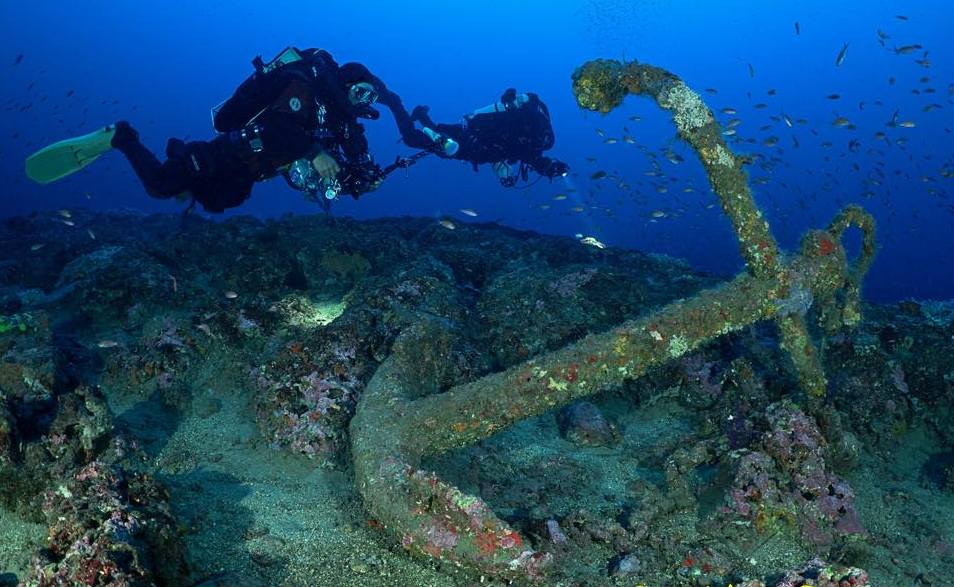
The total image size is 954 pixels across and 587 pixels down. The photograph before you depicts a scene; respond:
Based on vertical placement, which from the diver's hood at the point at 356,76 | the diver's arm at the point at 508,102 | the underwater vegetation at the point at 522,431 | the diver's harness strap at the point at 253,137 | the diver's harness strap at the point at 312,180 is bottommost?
the underwater vegetation at the point at 522,431

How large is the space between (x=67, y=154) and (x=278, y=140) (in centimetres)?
455

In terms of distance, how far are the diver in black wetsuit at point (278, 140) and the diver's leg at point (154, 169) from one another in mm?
15

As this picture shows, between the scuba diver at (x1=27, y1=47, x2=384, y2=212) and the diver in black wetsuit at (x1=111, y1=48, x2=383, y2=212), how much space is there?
0.01 metres

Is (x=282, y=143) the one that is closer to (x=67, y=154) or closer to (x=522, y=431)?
(x=67, y=154)

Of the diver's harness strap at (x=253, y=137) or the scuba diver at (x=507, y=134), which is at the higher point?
the scuba diver at (x=507, y=134)

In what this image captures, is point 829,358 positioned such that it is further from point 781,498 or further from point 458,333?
point 458,333

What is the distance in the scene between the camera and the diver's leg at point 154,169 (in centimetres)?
828

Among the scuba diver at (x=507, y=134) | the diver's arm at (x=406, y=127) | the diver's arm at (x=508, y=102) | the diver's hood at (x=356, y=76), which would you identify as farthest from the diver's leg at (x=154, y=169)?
the diver's arm at (x=508, y=102)

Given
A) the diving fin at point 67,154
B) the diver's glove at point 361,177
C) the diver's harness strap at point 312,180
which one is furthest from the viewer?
the diving fin at point 67,154

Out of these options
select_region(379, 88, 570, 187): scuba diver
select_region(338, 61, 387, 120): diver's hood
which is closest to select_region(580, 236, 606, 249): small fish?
select_region(379, 88, 570, 187): scuba diver

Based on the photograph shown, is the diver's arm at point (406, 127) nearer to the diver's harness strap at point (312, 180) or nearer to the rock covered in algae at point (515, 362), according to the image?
the diver's harness strap at point (312, 180)

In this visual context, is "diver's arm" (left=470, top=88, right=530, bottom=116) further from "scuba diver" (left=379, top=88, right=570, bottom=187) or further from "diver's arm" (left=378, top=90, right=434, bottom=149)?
"diver's arm" (left=378, top=90, right=434, bottom=149)

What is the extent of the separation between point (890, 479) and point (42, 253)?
13.7 meters

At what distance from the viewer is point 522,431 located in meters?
5.37
